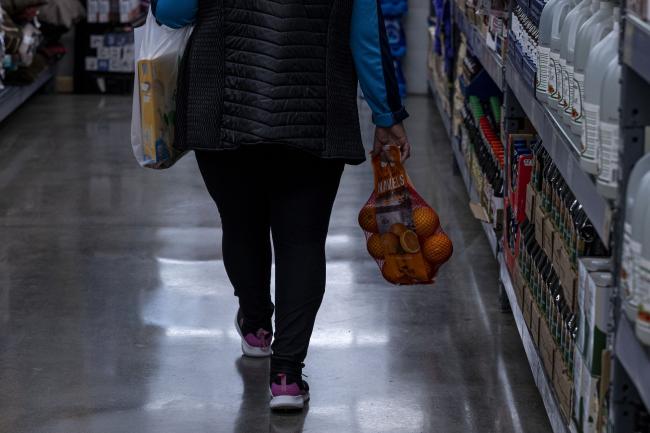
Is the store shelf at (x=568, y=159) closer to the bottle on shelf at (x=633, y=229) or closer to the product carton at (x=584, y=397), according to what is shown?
the bottle on shelf at (x=633, y=229)

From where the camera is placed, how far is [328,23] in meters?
3.20

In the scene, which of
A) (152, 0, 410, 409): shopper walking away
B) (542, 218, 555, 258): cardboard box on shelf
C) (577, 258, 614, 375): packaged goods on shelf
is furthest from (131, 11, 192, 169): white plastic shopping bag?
(577, 258, 614, 375): packaged goods on shelf

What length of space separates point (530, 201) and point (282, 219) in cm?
89

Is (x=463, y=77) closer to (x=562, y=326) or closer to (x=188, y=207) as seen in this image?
(x=188, y=207)

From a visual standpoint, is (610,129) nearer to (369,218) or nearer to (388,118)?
(388,118)

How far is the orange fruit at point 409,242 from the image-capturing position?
360 centimetres

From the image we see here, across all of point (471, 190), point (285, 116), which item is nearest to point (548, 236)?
point (285, 116)

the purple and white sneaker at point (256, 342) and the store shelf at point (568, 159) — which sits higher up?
the store shelf at point (568, 159)

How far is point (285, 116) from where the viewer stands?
3.19 metres

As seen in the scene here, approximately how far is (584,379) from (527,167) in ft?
4.59

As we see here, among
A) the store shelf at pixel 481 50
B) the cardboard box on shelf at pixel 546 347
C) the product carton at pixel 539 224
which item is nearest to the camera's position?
the cardboard box on shelf at pixel 546 347

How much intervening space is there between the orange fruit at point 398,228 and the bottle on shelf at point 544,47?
55cm

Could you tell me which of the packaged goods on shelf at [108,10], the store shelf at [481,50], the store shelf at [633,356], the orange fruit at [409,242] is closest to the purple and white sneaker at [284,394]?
the orange fruit at [409,242]

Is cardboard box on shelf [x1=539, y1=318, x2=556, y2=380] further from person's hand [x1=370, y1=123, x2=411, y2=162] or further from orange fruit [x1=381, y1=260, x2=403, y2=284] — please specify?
person's hand [x1=370, y1=123, x2=411, y2=162]
